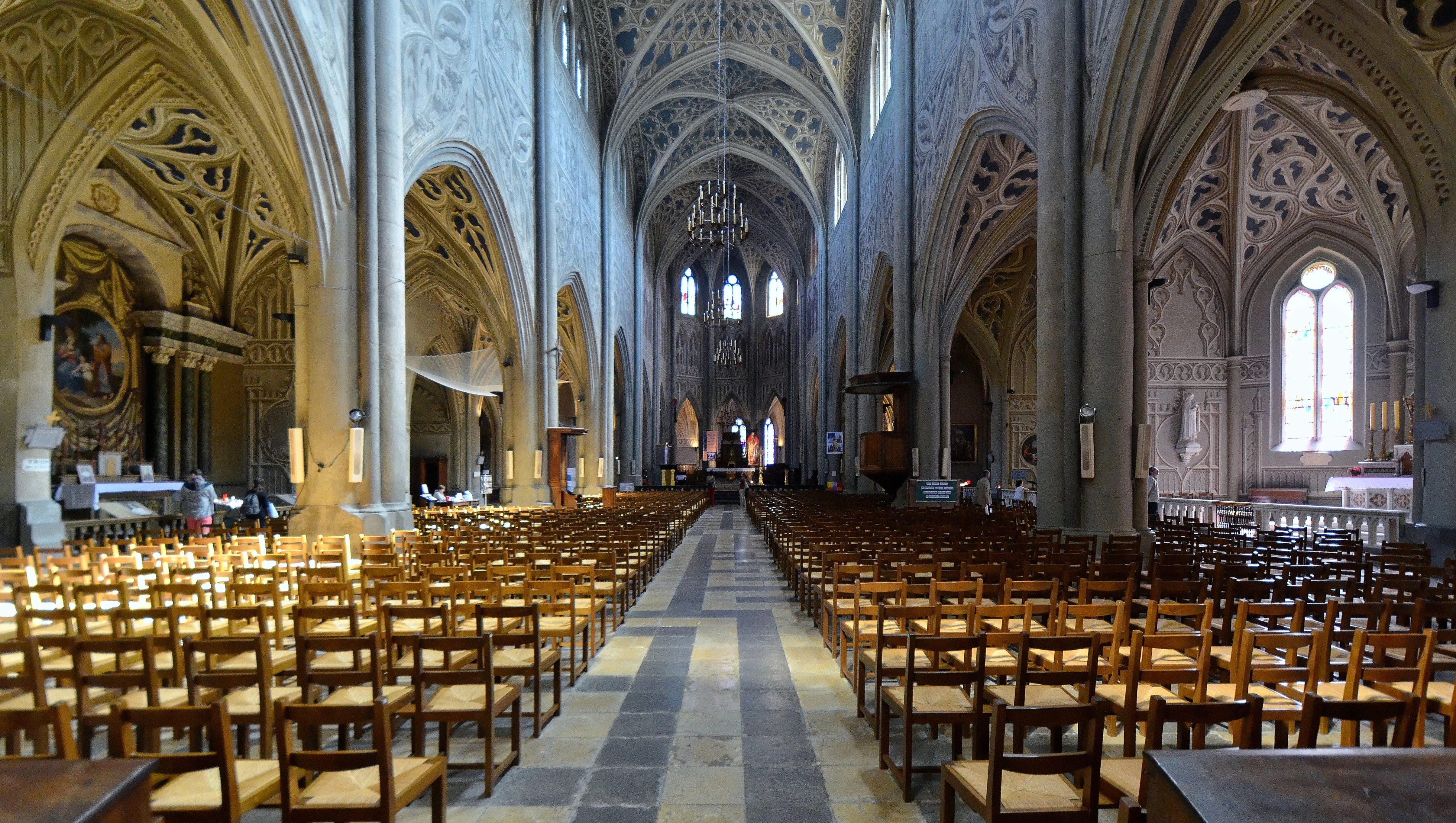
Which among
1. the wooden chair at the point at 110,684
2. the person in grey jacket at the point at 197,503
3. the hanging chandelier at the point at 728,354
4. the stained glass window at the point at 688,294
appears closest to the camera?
the wooden chair at the point at 110,684

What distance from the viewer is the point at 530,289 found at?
20.8m

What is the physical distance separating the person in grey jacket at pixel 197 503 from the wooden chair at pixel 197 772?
12689mm

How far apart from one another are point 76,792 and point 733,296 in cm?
4886

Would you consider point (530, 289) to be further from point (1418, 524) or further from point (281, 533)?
point (1418, 524)

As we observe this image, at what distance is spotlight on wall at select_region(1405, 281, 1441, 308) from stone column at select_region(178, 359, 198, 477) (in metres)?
24.6

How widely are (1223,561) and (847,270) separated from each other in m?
23.0

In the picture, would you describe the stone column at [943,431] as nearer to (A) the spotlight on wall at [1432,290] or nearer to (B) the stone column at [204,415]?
(A) the spotlight on wall at [1432,290]

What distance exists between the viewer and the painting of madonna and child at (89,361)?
15211 millimetres

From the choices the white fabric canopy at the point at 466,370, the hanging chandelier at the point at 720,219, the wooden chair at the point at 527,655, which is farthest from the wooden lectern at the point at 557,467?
the wooden chair at the point at 527,655

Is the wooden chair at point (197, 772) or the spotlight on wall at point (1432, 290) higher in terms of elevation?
the spotlight on wall at point (1432, 290)

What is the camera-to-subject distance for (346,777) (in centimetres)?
290

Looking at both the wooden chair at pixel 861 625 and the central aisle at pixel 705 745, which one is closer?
the central aisle at pixel 705 745

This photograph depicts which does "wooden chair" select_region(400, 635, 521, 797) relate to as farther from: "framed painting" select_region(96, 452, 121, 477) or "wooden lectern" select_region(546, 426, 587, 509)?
"wooden lectern" select_region(546, 426, 587, 509)

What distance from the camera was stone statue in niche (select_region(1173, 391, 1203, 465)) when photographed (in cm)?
2239
